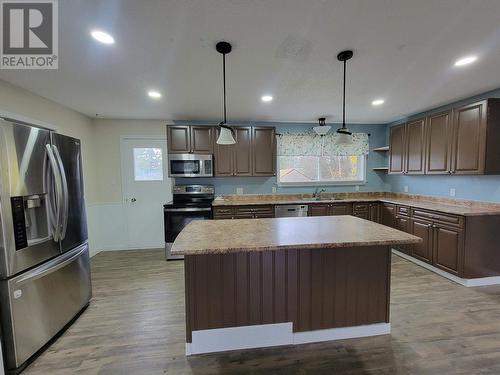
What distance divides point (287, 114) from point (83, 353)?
401 centimetres

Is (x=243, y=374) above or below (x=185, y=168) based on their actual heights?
below

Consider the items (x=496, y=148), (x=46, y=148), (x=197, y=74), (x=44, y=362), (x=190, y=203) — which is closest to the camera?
(x=44, y=362)

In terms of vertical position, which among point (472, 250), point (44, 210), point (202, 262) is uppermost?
point (44, 210)

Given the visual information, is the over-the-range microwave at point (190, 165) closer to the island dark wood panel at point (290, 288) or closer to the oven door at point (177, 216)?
the oven door at point (177, 216)

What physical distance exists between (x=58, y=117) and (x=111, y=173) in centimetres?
128

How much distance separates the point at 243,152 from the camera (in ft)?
14.2

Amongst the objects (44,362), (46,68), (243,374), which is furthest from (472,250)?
(46,68)

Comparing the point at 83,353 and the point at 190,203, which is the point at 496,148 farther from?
the point at 83,353

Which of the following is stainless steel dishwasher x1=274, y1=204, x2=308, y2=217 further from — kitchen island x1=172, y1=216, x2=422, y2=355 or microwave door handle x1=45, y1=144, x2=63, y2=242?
microwave door handle x1=45, y1=144, x2=63, y2=242

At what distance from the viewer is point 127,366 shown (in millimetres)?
1773

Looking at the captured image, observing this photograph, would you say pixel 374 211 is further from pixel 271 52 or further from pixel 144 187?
pixel 144 187

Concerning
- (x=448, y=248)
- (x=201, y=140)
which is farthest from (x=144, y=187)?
(x=448, y=248)

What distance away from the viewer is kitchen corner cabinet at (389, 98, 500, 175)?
9.39 ft

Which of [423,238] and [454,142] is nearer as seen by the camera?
[454,142]
